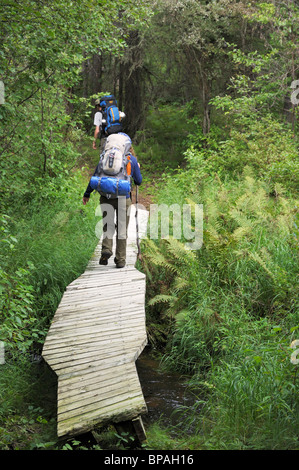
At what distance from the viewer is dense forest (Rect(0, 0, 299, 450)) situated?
447 centimetres

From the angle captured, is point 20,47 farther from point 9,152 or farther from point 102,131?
point 102,131

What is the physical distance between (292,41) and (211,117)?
4891mm

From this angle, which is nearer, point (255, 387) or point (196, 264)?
point (255, 387)

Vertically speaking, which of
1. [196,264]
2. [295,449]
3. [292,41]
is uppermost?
[292,41]

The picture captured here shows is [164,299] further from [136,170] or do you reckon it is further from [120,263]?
[136,170]

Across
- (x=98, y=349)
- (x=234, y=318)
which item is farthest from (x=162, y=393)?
(x=234, y=318)

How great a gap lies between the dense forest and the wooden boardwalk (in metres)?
0.34

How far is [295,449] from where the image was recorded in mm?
3588

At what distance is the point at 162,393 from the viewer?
5488 millimetres

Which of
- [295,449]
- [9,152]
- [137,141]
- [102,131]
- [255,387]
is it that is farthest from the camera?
[137,141]

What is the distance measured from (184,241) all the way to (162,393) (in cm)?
366

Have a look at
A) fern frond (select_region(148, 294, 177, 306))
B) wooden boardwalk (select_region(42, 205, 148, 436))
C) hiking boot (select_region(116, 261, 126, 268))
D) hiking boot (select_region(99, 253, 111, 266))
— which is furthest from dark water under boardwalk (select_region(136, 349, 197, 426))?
hiking boot (select_region(99, 253, 111, 266))

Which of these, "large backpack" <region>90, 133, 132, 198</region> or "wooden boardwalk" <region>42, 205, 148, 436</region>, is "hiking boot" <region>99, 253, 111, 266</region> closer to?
"wooden boardwalk" <region>42, 205, 148, 436</region>
